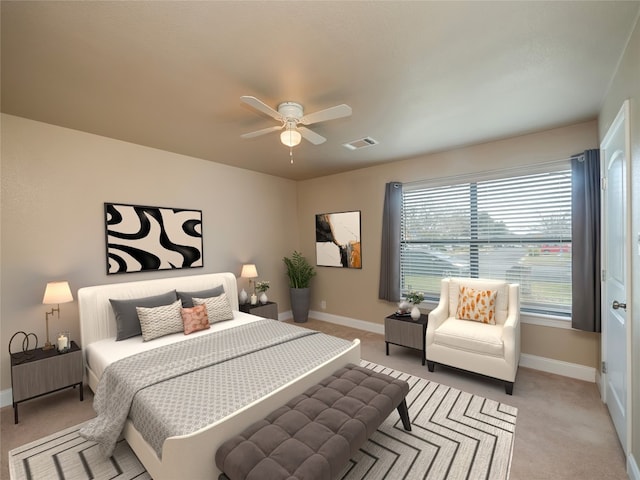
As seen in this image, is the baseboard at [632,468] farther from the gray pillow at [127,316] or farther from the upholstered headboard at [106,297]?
the upholstered headboard at [106,297]

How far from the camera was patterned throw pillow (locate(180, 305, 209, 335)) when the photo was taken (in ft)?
9.82

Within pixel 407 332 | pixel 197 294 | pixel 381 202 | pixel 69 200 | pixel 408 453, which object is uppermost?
pixel 381 202

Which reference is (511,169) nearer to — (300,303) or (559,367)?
(559,367)

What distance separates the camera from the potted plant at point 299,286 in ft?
17.0

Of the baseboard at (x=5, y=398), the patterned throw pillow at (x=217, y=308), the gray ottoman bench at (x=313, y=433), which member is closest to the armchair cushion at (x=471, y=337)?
the gray ottoman bench at (x=313, y=433)

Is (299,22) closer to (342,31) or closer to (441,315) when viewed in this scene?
(342,31)

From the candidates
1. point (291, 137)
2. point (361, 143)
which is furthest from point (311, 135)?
point (361, 143)

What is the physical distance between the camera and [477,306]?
327 cm

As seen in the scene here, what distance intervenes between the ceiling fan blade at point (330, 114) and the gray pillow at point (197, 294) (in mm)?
2345

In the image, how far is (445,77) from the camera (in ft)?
6.98

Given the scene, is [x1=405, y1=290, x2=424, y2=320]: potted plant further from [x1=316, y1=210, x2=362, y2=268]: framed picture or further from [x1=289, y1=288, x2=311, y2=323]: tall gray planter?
[x1=289, y1=288, x2=311, y2=323]: tall gray planter

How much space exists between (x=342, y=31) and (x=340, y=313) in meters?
4.28

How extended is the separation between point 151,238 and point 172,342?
1497 mm

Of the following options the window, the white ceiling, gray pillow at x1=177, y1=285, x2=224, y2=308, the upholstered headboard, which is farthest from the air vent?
the upholstered headboard
